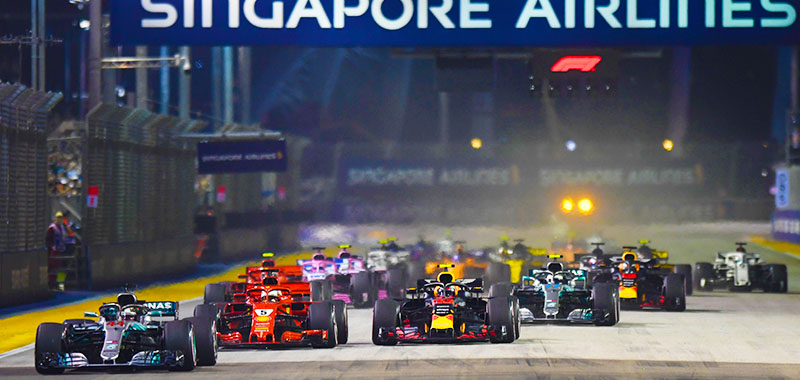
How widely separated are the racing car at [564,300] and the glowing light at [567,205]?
37.2 meters

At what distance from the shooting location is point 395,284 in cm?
2978

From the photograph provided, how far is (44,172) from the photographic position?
102ft

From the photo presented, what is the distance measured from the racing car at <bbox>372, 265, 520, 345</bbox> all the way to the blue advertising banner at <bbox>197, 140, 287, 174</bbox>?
24.2 m

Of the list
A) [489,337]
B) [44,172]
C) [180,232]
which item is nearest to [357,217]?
[180,232]

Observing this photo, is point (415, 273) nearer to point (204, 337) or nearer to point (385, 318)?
point (385, 318)

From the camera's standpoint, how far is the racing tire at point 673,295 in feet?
91.8

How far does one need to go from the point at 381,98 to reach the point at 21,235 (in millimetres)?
56146

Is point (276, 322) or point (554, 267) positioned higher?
point (554, 267)

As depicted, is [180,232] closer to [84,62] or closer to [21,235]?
[21,235]

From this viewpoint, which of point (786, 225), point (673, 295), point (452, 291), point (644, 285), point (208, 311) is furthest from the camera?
point (786, 225)

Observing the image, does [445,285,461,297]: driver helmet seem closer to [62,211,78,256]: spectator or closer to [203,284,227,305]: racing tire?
[203,284,227,305]: racing tire

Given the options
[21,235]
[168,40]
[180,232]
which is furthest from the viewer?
[180,232]

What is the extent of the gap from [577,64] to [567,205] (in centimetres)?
3526

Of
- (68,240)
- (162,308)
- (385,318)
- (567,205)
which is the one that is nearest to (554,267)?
(385,318)
